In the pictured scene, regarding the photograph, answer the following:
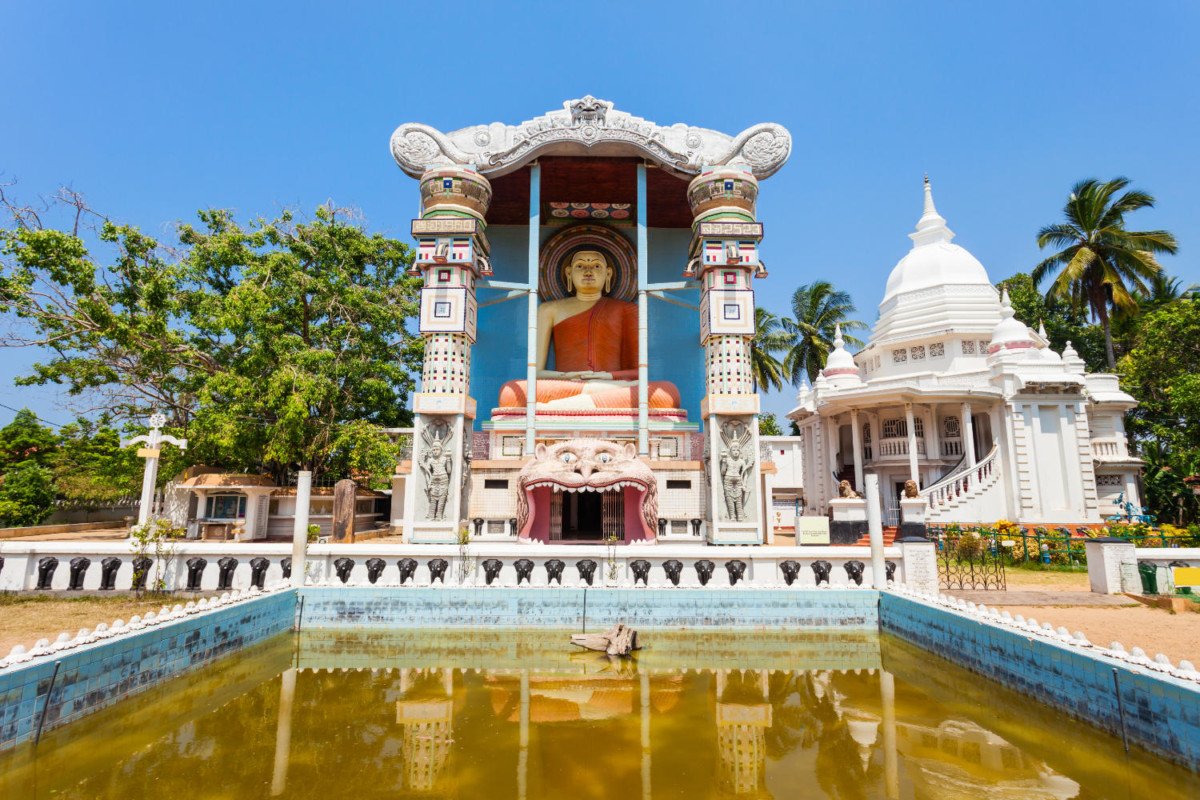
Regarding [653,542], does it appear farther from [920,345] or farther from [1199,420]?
[1199,420]

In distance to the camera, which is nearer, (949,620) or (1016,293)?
(949,620)

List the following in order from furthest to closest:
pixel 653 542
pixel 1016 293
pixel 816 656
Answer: pixel 1016 293 < pixel 653 542 < pixel 816 656

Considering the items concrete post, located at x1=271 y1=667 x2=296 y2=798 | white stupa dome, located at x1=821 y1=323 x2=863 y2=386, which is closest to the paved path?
concrete post, located at x1=271 y1=667 x2=296 y2=798

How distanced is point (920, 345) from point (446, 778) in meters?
23.4

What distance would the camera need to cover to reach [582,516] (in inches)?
682

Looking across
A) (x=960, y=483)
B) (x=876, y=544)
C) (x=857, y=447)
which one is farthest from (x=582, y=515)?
(x=960, y=483)

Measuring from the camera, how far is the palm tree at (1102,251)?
25.2m

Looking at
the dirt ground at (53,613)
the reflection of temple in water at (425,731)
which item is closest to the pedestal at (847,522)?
the reflection of temple in water at (425,731)

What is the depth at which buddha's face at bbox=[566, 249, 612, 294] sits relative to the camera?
65.2 ft

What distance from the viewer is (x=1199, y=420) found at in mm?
19312

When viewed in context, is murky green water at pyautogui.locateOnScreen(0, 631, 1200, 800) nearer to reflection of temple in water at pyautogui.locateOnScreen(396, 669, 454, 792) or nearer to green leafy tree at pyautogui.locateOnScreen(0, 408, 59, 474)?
reflection of temple in water at pyautogui.locateOnScreen(396, 669, 454, 792)

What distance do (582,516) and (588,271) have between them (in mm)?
7651

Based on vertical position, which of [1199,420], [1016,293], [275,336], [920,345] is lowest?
[1199,420]

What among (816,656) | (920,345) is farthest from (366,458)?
(920,345)
